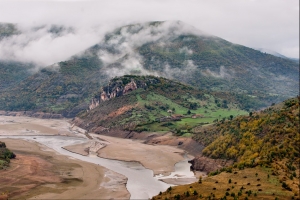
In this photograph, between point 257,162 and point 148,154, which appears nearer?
point 257,162

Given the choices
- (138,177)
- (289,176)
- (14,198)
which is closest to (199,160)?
(138,177)

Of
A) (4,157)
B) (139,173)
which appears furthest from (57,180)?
(139,173)

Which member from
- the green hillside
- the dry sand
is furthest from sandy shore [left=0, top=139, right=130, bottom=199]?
the dry sand

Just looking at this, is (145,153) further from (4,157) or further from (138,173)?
(4,157)

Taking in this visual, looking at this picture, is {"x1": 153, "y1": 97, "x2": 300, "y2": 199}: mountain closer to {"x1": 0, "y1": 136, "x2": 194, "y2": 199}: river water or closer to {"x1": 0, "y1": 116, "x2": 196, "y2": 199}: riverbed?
{"x1": 0, "y1": 136, "x2": 194, "y2": 199}: river water

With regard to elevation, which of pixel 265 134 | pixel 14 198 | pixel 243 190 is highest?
pixel 265 134

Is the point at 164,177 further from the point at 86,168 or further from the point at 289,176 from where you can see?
the point at 289,176
